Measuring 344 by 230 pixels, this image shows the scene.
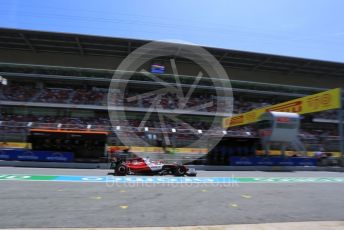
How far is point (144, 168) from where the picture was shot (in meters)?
19.3

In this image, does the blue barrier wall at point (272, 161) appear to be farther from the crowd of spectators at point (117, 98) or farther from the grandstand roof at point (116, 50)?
the grandstand roof at point (116, 50)

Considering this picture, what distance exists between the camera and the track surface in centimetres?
842

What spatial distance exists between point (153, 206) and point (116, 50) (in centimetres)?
4542

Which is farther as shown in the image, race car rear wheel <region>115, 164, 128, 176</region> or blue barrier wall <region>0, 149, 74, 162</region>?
blue barrier wall <region>0, 149, 74, 162</region>

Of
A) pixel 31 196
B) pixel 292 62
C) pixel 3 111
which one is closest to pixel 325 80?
pixel 292 62

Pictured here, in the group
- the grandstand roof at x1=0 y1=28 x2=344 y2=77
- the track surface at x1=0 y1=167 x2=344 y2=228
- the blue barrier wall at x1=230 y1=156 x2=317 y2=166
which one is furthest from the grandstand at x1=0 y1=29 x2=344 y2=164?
the track surface at x1=0 y1=167 x2=344 y2=228

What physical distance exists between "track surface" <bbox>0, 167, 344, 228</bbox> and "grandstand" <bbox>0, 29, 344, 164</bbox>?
30.4 m

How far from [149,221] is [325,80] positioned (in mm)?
61487

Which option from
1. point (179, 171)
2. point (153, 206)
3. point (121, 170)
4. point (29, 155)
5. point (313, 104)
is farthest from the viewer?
point (313, 104)

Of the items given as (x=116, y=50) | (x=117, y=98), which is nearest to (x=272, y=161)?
(x=117, y=98)

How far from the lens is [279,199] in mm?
12461

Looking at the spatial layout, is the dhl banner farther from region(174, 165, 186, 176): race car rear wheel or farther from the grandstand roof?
the grandstand roof

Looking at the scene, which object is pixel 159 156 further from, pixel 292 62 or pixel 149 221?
Answer: pixel 292 62

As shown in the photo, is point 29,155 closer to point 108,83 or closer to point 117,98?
point 117,98
